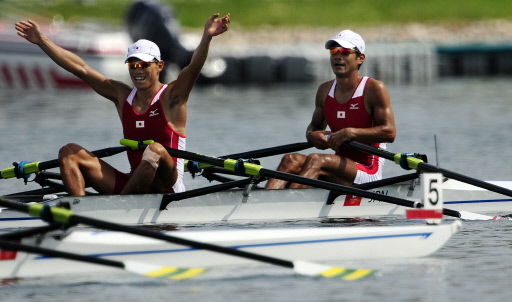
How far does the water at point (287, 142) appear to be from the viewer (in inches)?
290

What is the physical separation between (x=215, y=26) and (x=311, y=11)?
134 ft

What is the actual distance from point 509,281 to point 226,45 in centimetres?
3483

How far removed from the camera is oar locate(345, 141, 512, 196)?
30.8ft

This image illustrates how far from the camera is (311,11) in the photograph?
163 ft

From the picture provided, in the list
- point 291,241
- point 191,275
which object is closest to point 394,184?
point 291,241

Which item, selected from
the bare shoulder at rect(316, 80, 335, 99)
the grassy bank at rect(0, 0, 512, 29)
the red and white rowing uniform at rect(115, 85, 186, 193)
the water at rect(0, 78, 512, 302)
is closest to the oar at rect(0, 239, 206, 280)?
the water at rect(0, 78, 512, 302)

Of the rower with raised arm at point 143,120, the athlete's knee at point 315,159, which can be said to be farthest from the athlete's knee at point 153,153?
the athlete's knee at point 315,159

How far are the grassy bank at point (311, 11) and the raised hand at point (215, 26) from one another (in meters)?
37.3

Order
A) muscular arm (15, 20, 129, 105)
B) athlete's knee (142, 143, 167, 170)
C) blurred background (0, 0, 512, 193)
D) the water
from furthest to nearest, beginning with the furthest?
blurred background (0, 0, 512, 193) < muscular arm (15, 20, 129, 105) < athlete's knee (142, 143, 167, 170) < the water

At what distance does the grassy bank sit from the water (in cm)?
1460

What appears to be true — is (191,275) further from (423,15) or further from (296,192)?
(423,15)

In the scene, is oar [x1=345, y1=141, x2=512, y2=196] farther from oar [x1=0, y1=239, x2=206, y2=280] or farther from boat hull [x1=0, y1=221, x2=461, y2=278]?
oar [x1=0, y1=239, x2=206, y2=280]

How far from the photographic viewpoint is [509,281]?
7609mm

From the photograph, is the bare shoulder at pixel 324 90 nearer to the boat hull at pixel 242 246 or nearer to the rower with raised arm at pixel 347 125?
the rower with raised arm at pixel 347 125
